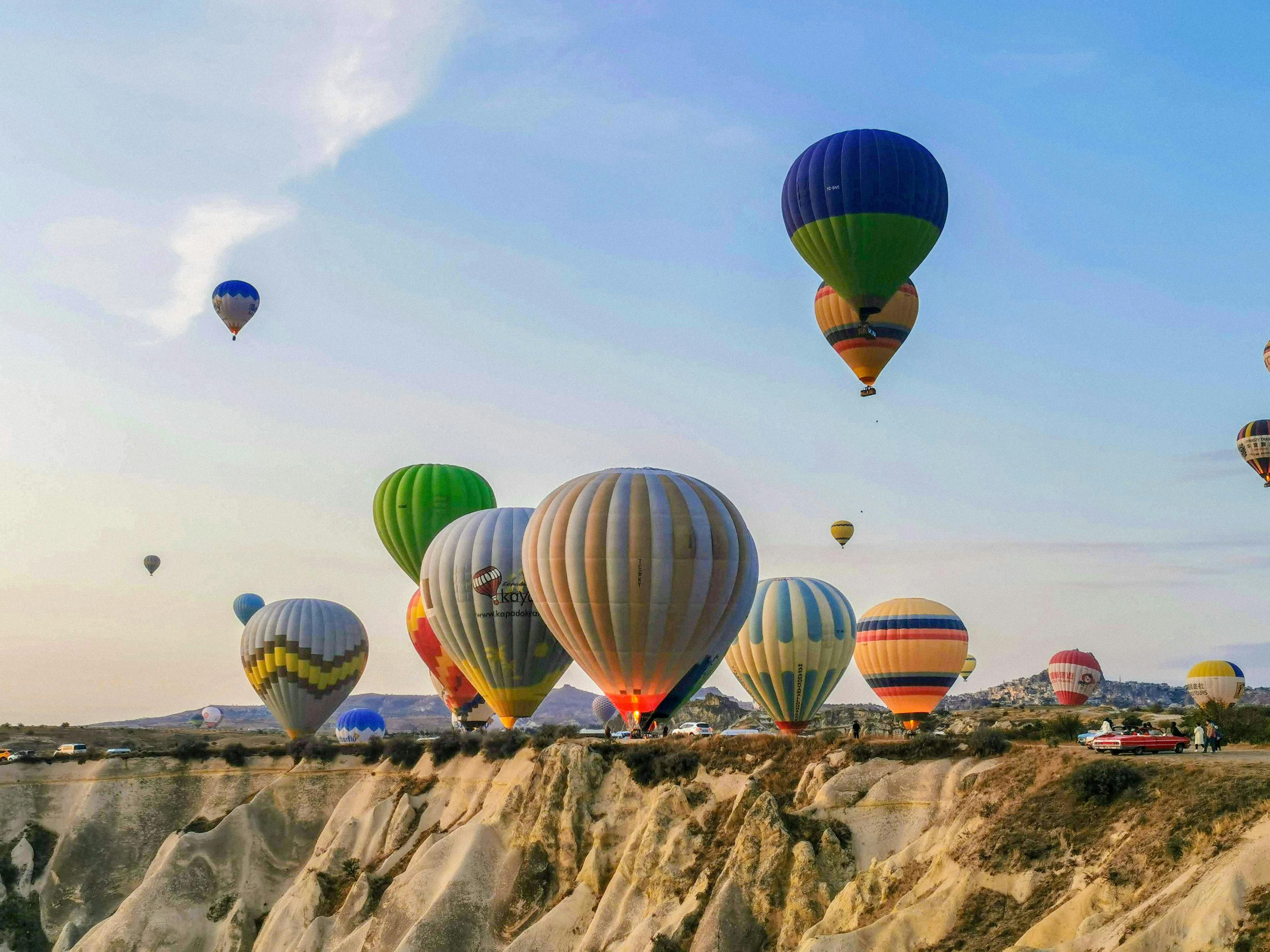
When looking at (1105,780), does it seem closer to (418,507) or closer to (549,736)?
(549,736)

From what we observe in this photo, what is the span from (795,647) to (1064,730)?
77.7 feet

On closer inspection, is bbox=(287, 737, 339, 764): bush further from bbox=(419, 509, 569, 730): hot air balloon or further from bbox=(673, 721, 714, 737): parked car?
bbox=(673, 721, 714, 737): parked car

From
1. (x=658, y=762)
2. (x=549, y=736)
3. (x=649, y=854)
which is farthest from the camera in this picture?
(x=549, y=736)

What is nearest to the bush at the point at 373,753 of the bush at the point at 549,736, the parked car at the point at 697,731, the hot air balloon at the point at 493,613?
the hot air balloon at the point at 493,613

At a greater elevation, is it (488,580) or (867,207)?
(867,207)

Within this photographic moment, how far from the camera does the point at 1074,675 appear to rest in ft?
431

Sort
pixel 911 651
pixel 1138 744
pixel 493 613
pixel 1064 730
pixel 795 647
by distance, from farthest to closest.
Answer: pixel 911 651, pixel 795 647, pixel 493 613, pixel 1064 730, pixel 1138 744

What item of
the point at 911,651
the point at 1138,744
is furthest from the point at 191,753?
the point at 1138,744

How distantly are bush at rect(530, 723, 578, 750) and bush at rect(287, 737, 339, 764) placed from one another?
12.3 meters

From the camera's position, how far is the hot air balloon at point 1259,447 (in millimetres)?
84562

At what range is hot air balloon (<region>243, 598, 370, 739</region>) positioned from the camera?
83.7 metres

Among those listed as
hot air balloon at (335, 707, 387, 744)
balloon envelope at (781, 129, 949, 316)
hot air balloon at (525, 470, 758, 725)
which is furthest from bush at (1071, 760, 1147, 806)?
hot air balloon at (335, 707, 387, 744)

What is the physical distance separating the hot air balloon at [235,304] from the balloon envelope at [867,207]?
42.2 m

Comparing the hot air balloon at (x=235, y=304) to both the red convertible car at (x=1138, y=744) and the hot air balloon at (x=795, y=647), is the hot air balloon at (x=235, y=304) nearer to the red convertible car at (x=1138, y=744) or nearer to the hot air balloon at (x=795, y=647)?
the hot air balloon at (x=795, y=647)
